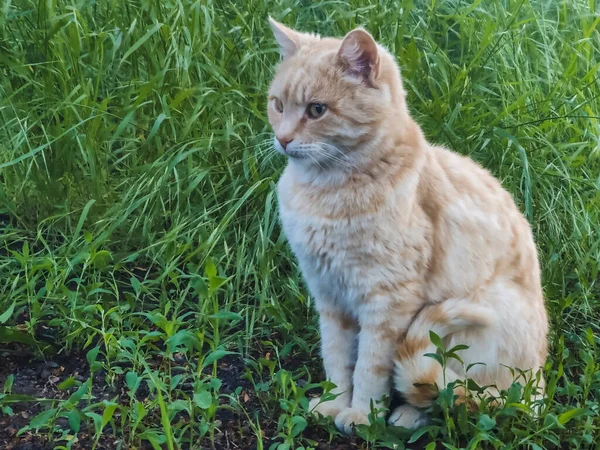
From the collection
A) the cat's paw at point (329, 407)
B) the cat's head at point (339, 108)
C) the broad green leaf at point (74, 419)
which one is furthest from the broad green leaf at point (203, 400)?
the cat's head at point (339, 108)

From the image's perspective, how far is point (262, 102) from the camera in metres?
3.02

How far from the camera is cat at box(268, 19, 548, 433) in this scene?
2.07 metres

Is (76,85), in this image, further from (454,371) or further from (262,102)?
(454,371)

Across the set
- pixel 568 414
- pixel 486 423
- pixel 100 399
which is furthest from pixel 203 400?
pixel 568 414

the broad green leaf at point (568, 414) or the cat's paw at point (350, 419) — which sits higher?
the broad green leaf at point (568, 414)

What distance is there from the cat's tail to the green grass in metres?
0.14

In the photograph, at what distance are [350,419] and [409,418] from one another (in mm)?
175

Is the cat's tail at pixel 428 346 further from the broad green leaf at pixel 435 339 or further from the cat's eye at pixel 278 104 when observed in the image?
the cat's eye at pixel 278 104

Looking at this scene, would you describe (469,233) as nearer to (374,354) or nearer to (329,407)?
(374,354)

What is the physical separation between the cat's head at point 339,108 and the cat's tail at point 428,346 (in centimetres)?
49

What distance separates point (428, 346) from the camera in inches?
81.1

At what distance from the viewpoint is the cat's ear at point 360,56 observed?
6.61 feet

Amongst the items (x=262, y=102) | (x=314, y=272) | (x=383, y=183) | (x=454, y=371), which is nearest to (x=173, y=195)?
(x=262, y=102)

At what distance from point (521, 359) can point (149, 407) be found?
1058 millimetres
